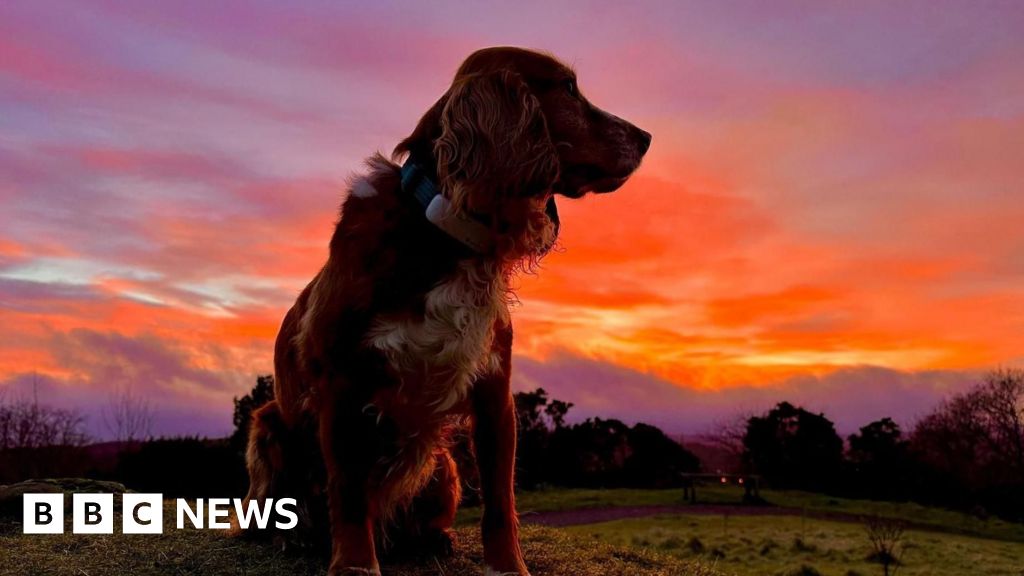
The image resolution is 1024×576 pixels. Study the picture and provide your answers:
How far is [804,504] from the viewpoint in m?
22.9

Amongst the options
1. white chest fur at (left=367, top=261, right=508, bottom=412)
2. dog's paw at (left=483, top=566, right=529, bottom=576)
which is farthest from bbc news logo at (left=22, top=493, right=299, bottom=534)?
white chest fur at (left=367, top=261, right=508, bottom=412)

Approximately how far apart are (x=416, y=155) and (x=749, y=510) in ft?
66.8

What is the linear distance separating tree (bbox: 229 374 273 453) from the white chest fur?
10.1 metres

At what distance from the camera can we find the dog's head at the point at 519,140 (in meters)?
4.05

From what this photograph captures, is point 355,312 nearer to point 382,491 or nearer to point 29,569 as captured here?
point 382,491

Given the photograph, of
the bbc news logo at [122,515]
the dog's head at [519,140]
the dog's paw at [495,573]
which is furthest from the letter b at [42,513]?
the dog's head at [519,140]

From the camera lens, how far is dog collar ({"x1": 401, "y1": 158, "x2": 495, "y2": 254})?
3.89 m

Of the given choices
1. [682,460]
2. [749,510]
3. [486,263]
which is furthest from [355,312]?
[682,460]

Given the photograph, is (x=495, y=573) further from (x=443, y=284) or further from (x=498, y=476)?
(x=443, y=284)

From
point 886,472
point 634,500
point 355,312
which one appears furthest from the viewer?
point 886,472

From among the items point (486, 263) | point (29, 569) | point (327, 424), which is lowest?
point (29, 569)

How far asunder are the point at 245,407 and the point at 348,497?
10.8 meters

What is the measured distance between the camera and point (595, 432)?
23.1 metres

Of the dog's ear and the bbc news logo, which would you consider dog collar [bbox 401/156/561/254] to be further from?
the bbc news logo
